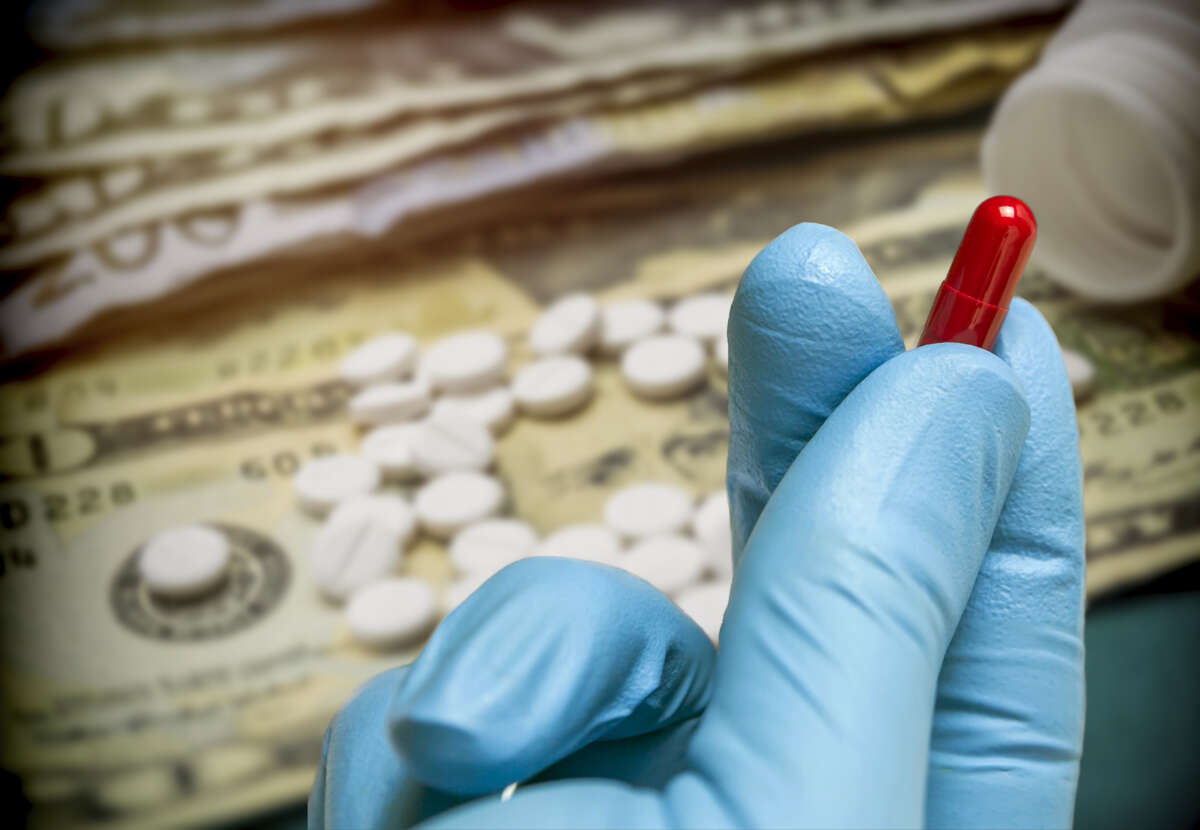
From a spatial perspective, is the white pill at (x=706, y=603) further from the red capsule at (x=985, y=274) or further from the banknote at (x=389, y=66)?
the banknote at (x=389, y=66)

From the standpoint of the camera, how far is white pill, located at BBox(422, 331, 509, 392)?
45.4 inches

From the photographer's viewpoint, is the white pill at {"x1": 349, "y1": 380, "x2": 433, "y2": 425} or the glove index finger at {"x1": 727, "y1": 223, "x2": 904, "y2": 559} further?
the white pill at {"x1": 349, "y1": 380, "x2": 433, "y2": 425}

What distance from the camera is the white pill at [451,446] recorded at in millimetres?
1064

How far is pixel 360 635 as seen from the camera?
918mm

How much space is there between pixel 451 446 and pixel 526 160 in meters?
0.46

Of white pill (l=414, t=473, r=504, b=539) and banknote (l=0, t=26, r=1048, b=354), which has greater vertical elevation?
banknote (l=0, t=26, r=1048, b=354)

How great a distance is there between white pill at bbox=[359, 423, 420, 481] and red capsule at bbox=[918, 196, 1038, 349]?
2.31ft

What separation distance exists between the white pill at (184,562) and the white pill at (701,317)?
53 cm

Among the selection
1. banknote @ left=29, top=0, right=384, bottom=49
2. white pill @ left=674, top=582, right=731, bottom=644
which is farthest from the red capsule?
banknote @ left=29, top=0, right=384, bottom=49

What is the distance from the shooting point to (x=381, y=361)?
1.19 m

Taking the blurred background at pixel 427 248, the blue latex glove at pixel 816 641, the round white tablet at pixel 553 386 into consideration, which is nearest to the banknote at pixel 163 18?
the blurred background at pixel 427 248

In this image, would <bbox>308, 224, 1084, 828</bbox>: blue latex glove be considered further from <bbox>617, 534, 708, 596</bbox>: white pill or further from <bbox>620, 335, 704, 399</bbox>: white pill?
<bbox>620, 335, 704, 399</bbox>: white pill

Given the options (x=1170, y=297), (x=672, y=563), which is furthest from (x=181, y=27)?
(x=1170, y=297)

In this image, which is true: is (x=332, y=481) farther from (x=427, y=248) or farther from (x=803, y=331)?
(x=803, y=331)
